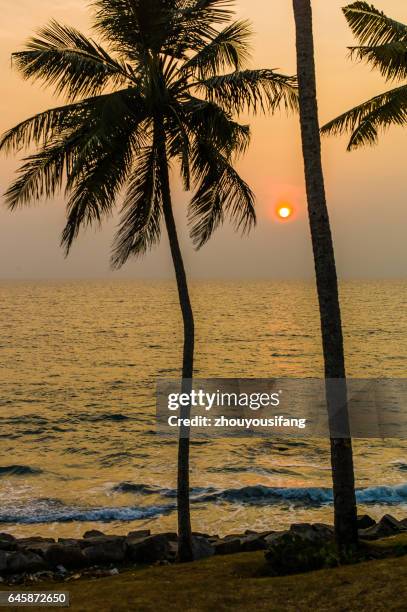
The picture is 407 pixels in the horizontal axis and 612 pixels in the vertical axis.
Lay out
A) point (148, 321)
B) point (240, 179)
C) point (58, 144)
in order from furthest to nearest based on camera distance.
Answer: point (148, 321)
point (240, 179)
point (58, 144)

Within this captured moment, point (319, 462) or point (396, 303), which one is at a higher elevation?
point (396, 303)

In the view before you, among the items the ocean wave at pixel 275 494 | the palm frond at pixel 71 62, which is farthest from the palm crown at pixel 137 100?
the ocean wave at pixel 275 494

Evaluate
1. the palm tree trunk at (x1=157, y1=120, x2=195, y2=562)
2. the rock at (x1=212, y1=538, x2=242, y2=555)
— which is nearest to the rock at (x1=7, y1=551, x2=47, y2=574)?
the palm tree trunk at (x1=157, y1=120, x2=195, y2=562)

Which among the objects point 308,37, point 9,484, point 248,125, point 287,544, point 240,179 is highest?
point 308,37

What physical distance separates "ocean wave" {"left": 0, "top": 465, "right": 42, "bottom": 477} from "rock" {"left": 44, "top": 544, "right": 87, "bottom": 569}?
532 inches

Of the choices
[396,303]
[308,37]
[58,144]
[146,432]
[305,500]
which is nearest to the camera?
[308,37]

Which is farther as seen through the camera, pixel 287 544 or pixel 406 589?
pixel 287 544

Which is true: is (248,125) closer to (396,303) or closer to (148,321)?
(148,321)

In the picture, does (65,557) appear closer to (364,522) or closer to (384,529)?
(384,529)

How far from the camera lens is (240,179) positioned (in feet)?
46.2

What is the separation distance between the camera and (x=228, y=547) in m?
15.6

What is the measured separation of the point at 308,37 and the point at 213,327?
100662 millimetres

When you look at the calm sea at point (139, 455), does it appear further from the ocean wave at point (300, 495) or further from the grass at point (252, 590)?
the grass at point (252, 590)

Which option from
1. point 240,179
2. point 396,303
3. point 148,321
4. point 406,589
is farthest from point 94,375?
point 396,303
